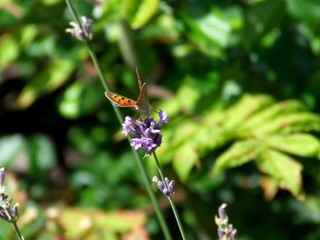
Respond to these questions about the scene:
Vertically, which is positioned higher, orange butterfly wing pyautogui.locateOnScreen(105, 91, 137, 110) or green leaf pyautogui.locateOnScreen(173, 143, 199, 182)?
green leaf pyautogui.locateOnScreen(173, 143, 199, 182)

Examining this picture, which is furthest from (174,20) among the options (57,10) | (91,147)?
(91,147)

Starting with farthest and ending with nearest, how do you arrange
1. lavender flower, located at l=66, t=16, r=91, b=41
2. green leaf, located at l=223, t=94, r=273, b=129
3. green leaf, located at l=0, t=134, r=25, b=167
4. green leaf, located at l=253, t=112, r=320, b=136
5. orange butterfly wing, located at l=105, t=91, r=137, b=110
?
green leaf, located at l=0, t=134, r=25, b=167 → green leaf, located at l=223, t=94, r=273, b=129 → green leaf, located at l=253, t=112, r=320, b=136 → lavender flower, located at l=66, t=16, r=91, b=41 → orange butterfly wing, located at l=105, t=91, r=137, b=110

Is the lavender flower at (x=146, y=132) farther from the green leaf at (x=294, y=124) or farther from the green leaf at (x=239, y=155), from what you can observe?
the green leaf at (x=294, y=124)

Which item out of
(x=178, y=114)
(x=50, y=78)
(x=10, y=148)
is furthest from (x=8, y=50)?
(x=178, y=114)

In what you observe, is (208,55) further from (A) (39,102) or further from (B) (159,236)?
(A) (39,102)

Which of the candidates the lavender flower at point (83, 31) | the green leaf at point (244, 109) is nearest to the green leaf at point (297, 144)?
the green leaf at point (244, 109)

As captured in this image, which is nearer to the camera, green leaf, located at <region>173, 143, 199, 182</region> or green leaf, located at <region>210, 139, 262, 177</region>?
green leaf, located at <region>210, 139, 262, 177</region>

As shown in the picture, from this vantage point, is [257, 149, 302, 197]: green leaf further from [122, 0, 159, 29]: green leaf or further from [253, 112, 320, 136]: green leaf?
[122, 0, 159, 29]: green leaf

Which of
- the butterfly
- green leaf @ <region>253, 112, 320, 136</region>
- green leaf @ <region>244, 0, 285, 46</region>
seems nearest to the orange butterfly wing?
the butterfly
